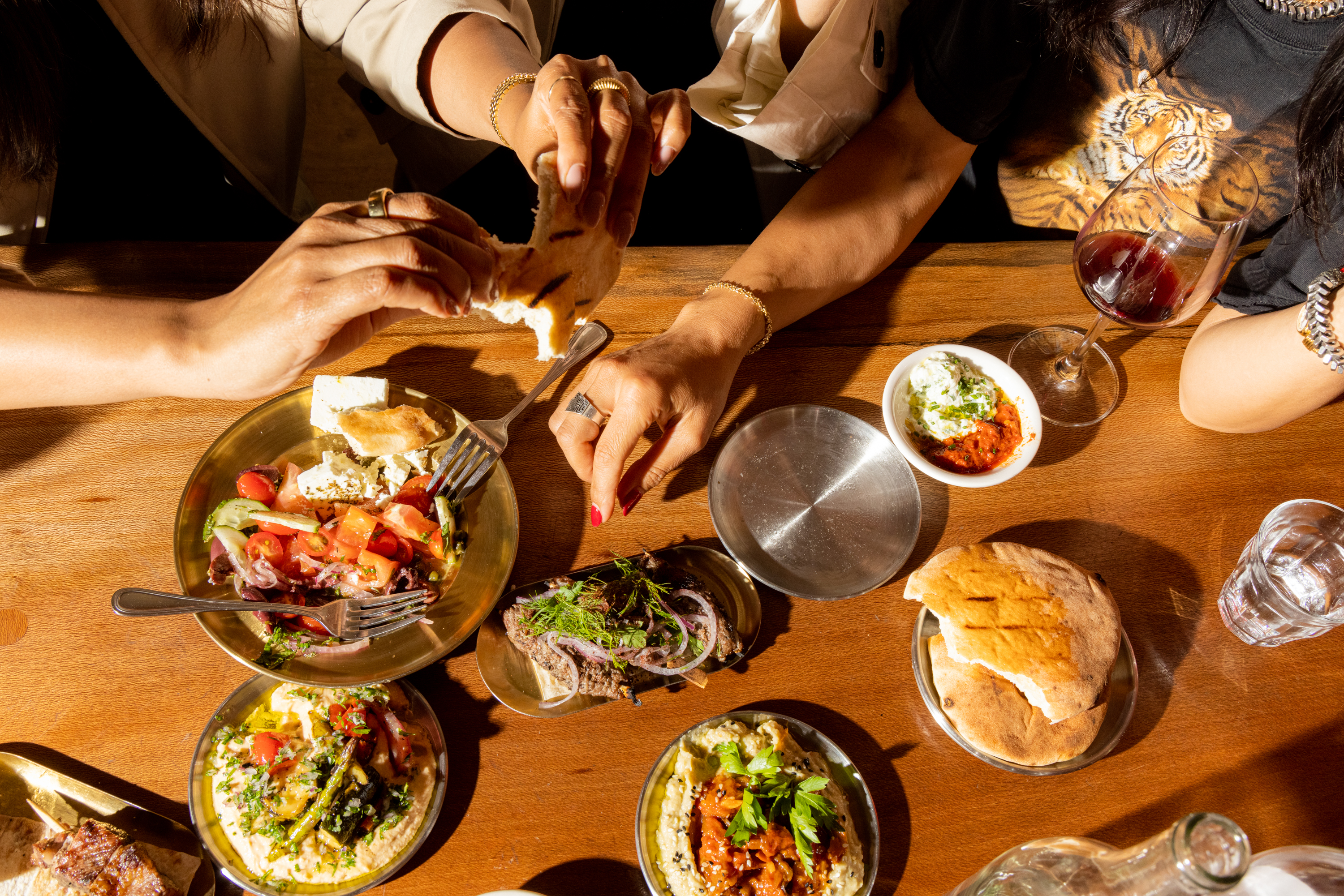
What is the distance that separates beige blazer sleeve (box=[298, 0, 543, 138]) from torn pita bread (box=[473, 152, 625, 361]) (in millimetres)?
681

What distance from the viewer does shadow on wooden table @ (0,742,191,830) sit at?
1.63 meters

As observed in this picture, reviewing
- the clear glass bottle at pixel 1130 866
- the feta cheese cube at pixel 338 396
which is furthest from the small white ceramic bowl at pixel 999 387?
the feta cheese cube at pixel 338 396

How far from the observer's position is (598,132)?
1809 millimetres

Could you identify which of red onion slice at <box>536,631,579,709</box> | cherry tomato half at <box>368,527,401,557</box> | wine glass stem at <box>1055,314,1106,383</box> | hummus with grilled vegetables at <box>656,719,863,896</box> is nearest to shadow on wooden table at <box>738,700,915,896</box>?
hummus with grilled vegetables at <box>656,719,863,896</box>

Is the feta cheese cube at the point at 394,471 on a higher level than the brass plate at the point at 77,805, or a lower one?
higher

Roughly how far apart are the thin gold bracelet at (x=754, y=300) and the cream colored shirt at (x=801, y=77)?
537 millimetres

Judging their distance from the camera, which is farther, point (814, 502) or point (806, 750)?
point (814, 502)

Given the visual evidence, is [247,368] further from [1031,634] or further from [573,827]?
[1031,634]

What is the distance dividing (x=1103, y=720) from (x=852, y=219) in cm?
155

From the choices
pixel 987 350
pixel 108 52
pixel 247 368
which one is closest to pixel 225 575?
pixel 247 368

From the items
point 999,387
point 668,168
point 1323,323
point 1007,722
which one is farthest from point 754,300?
point 668,168

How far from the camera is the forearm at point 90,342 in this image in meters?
1.64

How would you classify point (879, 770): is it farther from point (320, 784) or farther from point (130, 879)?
point (130, 879)

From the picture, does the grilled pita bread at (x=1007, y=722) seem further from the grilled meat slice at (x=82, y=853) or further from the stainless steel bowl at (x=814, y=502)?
the grilled meat slice at (x=82, y=853)
